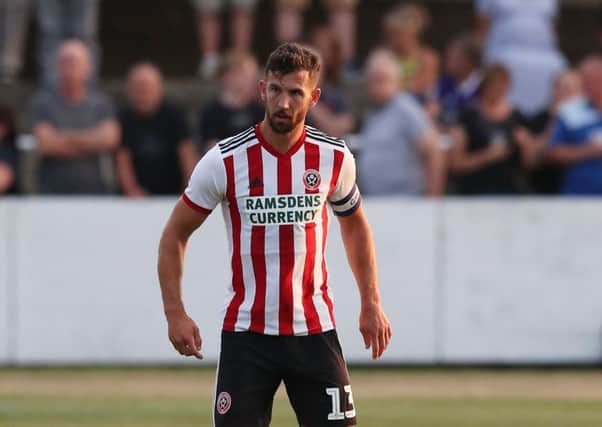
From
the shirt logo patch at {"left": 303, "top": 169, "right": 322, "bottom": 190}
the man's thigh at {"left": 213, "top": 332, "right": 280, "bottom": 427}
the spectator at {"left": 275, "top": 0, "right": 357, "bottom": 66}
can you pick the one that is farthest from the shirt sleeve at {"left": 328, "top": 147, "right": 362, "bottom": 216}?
the spectator at {"left": 275, "top": 0, "right": 357, "bottom": 66}

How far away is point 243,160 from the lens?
236 inches

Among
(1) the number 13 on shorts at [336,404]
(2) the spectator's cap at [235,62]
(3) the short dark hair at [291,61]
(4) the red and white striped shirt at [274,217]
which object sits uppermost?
(2) the spectator's cap at [235,62]

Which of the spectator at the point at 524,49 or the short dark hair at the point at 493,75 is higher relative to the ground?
the spectator at the point at 524,49

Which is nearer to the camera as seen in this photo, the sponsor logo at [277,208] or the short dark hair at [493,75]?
the sponsor logo at [277,208]

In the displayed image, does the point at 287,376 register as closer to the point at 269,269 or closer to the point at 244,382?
the point at 244,382

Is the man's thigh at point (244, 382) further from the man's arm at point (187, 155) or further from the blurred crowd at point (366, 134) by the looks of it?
the man's arm at point (187, 155)

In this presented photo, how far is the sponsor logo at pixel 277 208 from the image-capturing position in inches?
236

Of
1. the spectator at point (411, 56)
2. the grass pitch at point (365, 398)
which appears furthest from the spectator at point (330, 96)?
the grass pitch at point (365, 398)

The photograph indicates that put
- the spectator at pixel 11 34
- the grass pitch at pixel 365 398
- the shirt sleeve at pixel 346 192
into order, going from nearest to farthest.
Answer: the shirt sleeve at pixel 346 192
the grass pitch at pixel 365 398
the spectator at pixel 11 34

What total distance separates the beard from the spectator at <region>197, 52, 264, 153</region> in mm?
6282

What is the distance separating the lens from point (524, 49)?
45.6ft

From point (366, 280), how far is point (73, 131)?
21.1ft

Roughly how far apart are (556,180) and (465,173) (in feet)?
3.20

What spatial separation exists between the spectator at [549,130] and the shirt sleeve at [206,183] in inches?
277
